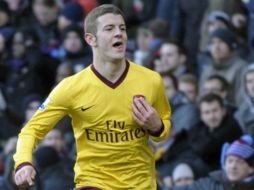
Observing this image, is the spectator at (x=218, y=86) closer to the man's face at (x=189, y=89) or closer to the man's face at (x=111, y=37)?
the man's face at (x=189, y=89)

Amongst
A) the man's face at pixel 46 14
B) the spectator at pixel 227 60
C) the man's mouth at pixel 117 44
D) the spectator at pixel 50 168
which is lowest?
the spectator at pixel 50 168

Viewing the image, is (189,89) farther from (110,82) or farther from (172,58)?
(110,82)

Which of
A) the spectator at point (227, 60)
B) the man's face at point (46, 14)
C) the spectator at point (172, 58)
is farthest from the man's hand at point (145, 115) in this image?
the man's face at point (46, 14)

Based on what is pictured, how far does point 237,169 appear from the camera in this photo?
36.9 ft

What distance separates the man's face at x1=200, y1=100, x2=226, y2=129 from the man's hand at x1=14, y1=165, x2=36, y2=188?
14.9 ft

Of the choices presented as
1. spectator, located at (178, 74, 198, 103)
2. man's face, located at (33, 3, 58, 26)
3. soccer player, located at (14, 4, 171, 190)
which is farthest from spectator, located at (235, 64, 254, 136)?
man's face, located at (33, 3, 58, 26)

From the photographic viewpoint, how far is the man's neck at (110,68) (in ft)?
27.9

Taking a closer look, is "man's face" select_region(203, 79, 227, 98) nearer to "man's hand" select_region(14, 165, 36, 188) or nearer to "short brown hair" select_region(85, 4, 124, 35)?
"short brown hair" select_region(85, 4, 124, 35)

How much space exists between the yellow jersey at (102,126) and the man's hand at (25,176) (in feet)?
1.01

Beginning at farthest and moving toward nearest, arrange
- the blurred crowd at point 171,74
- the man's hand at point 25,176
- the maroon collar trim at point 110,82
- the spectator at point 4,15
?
the spectator at point 4,15, the blurred crowd at point 171,74, the maroon collar trim at point 110,82, the man's hand at point 25,176

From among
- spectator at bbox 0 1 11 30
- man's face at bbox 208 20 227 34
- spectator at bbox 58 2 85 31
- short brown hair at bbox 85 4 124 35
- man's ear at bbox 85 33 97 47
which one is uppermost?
spectator at bbox 0 1 11 30

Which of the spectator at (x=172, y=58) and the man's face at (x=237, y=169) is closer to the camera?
the man's face at (x=237, y=169)

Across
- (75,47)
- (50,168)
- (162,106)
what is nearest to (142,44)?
(75,47)

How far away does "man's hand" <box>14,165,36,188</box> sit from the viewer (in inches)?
315
